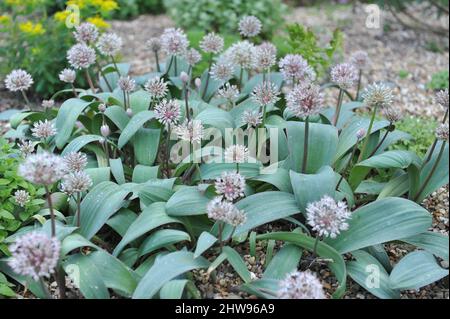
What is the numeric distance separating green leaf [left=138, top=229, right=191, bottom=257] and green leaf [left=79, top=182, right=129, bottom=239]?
22 centimetres

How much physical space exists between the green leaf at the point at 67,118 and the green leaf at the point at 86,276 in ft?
3.23

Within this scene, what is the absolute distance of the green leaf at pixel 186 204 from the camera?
258 centimetres

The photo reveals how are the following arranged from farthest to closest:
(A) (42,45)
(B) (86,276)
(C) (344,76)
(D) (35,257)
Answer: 1. (A) (42,45)
2. (C) (344,76)
3. (B) (86,276)
4. (D) (35,257)

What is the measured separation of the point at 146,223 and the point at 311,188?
0.77m

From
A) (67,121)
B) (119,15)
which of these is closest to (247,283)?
(67,121)

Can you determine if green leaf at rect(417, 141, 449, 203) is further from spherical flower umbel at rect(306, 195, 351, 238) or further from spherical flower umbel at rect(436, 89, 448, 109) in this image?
spherical flower umbel at rect(306, 195, 351, 238)

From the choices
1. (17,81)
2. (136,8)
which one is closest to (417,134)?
(17,81)

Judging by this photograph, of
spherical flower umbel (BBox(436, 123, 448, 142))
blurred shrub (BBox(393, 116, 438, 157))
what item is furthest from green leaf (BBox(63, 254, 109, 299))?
blurred shrub (BBox(393, 116, 438, 157))

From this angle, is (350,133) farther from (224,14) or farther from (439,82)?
(224,14)

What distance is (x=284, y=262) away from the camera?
2.51 metres

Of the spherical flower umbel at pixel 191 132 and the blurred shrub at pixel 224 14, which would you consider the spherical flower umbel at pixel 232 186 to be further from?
the blurred shrub at pixel 224 14

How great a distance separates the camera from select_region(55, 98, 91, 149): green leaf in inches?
126

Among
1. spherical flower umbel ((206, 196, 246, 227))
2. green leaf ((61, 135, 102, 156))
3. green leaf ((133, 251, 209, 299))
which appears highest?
spherical flower umbel ((206, 196, 246, 227))

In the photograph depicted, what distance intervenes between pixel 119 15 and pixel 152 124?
160 inches
